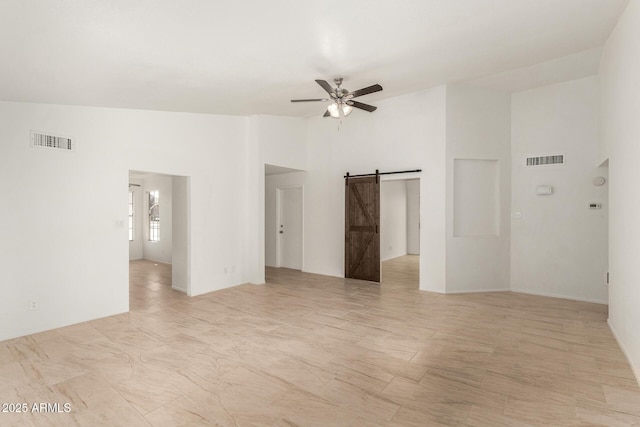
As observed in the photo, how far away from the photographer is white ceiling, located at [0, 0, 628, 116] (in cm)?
264

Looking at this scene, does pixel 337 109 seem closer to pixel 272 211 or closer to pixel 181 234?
pixel 181 234

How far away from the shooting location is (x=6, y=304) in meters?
3.74

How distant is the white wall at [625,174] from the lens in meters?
2.97

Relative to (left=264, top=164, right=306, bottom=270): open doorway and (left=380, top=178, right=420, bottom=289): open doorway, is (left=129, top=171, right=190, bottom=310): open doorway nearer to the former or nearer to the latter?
(left=264, top=164, right=306, bottom=270): open doorway

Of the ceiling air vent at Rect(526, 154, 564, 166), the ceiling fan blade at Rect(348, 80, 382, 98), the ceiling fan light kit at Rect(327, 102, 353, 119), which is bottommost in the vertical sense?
the ceiling air vent at Rect(526, 154, 564, 166)

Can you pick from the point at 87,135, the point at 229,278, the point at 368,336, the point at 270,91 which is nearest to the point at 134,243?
the point at 229,278

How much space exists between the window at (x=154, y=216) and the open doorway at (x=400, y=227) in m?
6.65

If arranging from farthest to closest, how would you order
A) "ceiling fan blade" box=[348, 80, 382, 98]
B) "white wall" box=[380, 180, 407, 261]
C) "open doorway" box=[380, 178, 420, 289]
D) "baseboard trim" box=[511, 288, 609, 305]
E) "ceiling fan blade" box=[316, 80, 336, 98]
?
"white wall" box=[380, 180, 407, 261] → "open doorway" box=[380, 178, 420, 289] → "baseboard trim" box=[511, 288, 609, 305] → "ceiling fan blade" box=[348, 80, 382, 98] → "ceiling fan blade" box=[316, 80, 336, 98]

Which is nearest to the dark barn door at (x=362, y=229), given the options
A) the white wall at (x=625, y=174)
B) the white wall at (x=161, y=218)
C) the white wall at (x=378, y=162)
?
the white wall at (x=378, y=162)

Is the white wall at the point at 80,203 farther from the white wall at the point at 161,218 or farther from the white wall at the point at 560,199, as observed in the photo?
the white wall at the point at 560,199

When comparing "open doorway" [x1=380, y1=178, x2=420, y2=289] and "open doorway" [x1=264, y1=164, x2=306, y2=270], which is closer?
"open doorway" [x1=264, y1=164, x2=306, y2=270]

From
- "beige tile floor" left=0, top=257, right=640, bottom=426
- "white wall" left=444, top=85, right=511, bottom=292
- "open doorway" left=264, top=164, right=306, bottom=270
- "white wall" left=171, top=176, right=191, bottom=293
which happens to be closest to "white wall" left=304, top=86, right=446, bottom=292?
"white wall" left=444, top=85, right=511, bottom=292

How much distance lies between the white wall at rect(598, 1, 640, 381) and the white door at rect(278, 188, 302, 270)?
5795 mm

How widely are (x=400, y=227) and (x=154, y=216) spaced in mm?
7722
